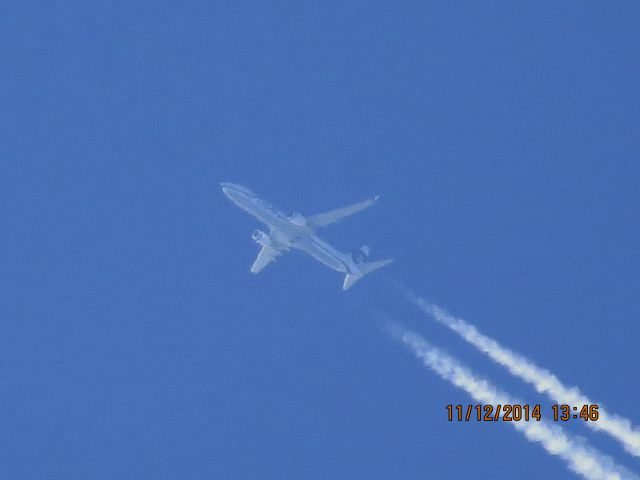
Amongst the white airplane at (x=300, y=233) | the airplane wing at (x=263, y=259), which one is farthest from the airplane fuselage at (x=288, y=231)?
the airplane wing at (x=263, y=259)

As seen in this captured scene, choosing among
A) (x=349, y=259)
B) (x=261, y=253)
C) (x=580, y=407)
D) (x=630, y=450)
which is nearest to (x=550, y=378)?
(x=580, y=407)

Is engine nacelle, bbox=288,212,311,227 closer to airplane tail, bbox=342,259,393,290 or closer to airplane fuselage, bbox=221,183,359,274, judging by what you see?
airplane fuselage, bbox=221,183,359,274

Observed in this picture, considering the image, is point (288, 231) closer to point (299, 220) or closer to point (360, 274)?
point (299, 220)

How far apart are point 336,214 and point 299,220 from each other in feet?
11.8

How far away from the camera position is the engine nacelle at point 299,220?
115 meters

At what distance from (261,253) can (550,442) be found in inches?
1552

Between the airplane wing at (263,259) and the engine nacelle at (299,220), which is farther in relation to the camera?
the airplane wing at (263,259)

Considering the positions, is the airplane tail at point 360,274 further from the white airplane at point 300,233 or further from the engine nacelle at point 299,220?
the engine nacelle at point 299,220

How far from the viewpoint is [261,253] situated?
126 meters

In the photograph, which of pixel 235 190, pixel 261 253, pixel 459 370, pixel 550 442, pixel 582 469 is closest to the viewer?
pixel 582 469

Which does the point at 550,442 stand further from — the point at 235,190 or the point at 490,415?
the point at 235,190

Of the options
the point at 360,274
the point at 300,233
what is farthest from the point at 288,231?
the point at 360,274

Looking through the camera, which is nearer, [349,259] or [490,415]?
[490,415]

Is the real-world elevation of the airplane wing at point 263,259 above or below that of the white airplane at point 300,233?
above
